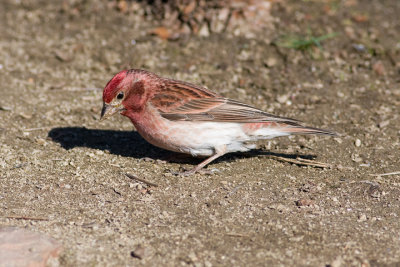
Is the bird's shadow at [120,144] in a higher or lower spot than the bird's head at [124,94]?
lower

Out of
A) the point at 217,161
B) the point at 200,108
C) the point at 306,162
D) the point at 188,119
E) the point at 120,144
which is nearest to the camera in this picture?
the point at 188,119

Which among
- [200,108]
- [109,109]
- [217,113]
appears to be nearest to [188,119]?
[200,108]

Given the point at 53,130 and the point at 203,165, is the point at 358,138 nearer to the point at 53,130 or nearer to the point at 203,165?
the point at 203,165

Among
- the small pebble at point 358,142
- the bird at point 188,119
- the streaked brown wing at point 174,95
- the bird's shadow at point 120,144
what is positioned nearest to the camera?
the bird at point 188,119

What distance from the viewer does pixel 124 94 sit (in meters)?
5.75

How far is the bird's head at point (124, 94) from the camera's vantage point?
5.68 m

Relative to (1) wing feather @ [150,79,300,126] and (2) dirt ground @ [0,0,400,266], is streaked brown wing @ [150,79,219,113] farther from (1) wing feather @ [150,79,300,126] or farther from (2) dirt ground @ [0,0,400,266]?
(2) dirt ground @ [0,0,400,266]

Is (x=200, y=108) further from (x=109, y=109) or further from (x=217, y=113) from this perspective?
(x=109, y=109)

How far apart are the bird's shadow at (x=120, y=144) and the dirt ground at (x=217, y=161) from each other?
0.03 metres

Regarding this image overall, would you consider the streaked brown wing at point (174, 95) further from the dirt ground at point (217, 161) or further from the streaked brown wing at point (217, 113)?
the dirt ground at point (217, 161)

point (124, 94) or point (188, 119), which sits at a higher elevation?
point (124, 94)

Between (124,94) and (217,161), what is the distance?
135 centimetres

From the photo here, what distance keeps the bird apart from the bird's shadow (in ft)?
1.30

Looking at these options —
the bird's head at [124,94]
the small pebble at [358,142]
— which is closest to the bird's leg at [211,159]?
the bird's head at [124,94]
